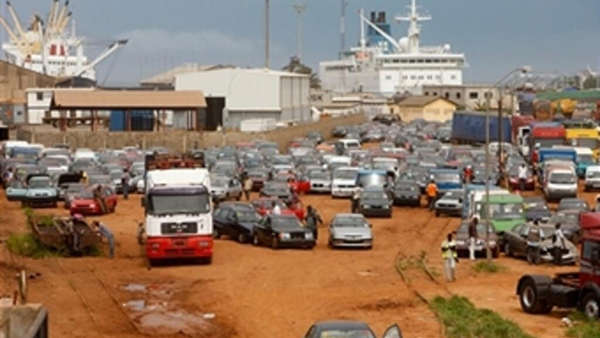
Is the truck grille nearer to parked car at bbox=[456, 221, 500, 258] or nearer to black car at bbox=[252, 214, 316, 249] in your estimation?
black car at bbox=[252, 214, 316, 249]

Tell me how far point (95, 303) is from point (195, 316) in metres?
3.11

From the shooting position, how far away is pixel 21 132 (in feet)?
312

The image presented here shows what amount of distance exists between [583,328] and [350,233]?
1677 cm

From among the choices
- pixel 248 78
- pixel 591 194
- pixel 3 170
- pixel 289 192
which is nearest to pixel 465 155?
pixel 591 194

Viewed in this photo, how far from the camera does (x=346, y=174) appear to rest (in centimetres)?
6141

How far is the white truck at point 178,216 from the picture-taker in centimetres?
3481

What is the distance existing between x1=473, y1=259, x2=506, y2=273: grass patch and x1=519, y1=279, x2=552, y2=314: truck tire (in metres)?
7.17

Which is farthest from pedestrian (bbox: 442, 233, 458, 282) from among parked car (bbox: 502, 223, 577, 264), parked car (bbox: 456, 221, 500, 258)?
parked car (bbox: 456, 221, 500, 258)

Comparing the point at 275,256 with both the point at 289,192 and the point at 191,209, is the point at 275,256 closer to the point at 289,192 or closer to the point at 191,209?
the point at 191,209

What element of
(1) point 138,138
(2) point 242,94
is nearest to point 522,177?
(1) point 138,138

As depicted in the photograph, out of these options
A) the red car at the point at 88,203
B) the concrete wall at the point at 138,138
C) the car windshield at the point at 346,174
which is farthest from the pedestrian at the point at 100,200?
the concrete wall at the point at 138,138

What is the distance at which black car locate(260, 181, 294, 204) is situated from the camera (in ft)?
173

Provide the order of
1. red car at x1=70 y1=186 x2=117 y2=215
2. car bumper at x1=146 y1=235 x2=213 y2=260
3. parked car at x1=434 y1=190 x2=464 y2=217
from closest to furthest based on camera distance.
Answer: car bumper at x1=146 y1=235 x2=213 y2=260, red car at x1=70 y1=186 x2=117 y2=215, parked car at x1=434 y1=190 x2=464 y2=217

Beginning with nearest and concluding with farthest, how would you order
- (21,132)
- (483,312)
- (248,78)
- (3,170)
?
(483,312)
(3,170)
(21,132)
(248,78)
